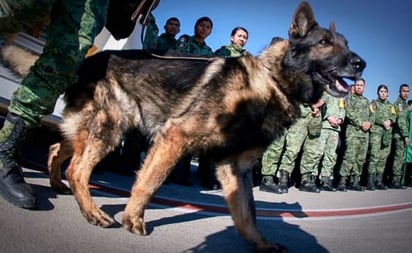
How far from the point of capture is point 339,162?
7.73 metres

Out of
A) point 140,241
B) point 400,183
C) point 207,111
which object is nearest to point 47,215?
point 140,241

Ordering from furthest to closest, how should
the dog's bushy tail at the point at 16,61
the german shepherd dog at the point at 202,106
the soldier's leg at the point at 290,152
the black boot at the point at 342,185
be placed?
1. the black boot at the point at 342,185
2. the soldier's leg at the point at 290,152
3. the dog's bushy tail at the point at 16,61
4. the german shepherd dog at the point at 202,106

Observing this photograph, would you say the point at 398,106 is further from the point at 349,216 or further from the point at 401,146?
the point at 349,216

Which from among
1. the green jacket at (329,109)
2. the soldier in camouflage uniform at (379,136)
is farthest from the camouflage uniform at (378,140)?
the green jacket at (329,109)

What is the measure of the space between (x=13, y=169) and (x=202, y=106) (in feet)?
4.24

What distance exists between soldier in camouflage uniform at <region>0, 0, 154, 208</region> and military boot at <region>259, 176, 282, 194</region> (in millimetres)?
4099

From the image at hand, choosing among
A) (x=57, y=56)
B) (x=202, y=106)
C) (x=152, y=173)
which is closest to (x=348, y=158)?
(x=202, y=106)

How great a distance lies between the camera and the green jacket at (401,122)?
29.5ft

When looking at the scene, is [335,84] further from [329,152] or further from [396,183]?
[396,183]

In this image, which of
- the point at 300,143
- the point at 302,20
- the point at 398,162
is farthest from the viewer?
the point at 398,162

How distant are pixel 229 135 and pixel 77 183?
110 cm

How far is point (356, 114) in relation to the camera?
7.41m

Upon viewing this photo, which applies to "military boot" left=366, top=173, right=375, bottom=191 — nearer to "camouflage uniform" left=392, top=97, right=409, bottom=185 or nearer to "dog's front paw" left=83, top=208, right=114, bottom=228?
"camouflage uniform" left=392, top=97, right=409, bottom=185

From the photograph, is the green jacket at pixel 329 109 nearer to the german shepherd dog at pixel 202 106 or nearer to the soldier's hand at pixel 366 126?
the soldier's hand at pixel 366 126
